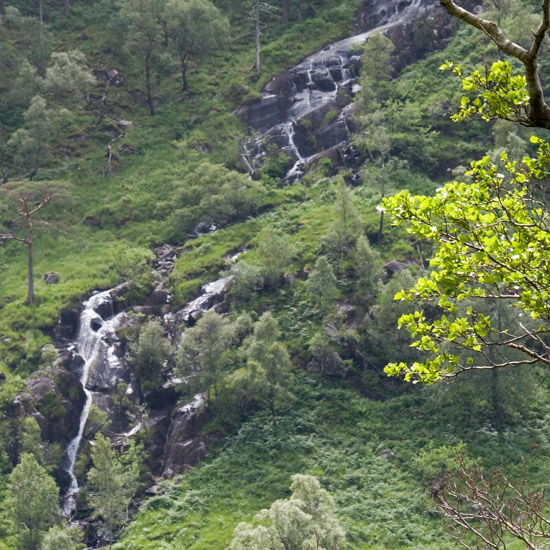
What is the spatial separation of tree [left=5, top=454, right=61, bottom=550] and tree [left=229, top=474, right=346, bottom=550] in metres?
13.7

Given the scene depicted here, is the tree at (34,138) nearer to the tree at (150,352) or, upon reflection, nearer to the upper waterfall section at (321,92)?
the upper waterfall section at (321,92)

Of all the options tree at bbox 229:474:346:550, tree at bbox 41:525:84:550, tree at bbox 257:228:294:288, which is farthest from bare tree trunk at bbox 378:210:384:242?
tree at bbox 41:525:84:550

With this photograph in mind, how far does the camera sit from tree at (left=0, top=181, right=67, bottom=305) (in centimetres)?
6512

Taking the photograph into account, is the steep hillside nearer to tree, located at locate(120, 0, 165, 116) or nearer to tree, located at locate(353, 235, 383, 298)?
tree, located at locate(353, 235, 383, 298)

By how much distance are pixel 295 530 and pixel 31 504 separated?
17.8 meters

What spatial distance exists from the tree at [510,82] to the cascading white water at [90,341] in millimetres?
48844

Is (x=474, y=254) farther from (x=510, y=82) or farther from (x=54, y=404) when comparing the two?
(x=54, y=404)

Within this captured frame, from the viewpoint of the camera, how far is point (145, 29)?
93.2 meters

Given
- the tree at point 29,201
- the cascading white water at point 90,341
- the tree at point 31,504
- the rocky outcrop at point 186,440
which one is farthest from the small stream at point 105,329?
the tree at point 31,504

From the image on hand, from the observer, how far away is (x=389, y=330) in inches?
2210

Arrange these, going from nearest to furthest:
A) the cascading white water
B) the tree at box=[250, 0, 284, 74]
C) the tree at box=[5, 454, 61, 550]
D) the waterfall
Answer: the tree at box=[5, 454, 61, 550] < the cascading white water < the waterfall < the tree at box=[250, 0, 284, 74]

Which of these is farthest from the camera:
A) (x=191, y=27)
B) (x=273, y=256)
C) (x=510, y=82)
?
(x=191, y=27)

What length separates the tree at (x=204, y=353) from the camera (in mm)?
54281

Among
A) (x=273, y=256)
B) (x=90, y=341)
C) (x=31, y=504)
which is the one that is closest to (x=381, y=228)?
(x=273, y=256)
